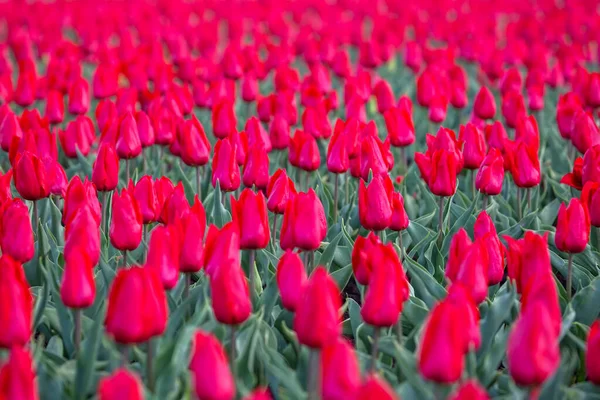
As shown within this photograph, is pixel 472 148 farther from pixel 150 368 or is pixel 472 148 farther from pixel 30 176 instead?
pixel 150 368

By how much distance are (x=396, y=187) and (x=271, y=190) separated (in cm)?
115

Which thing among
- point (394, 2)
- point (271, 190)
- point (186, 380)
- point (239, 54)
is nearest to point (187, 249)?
point (186, 380)

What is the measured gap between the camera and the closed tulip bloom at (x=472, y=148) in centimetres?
363

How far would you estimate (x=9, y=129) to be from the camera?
13.1 ft

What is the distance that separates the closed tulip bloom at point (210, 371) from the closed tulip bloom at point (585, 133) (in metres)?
2.64

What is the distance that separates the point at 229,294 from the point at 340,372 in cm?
50

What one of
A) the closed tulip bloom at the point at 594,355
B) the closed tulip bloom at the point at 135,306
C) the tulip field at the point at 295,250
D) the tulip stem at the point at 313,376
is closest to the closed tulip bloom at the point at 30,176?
the tulip field at the point at 295,250

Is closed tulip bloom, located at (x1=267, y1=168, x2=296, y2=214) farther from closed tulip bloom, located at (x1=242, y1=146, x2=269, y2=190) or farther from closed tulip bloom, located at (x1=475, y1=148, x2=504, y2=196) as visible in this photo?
closed tulip bloom, located at (x1=475, y1=148, x2=504, y2=196)

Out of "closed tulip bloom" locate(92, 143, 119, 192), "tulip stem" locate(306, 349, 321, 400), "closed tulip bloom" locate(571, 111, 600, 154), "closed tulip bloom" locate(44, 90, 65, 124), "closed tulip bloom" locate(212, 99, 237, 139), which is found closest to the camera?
"tulip stem" locate(306, 349, 321, 400)

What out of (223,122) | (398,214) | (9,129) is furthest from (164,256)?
(9,129)

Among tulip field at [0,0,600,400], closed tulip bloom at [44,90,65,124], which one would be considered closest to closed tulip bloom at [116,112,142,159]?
tulip field at [0,0,600,400]

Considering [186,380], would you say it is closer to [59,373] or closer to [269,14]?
[59,373]

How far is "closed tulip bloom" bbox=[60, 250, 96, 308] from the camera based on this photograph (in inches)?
85.7

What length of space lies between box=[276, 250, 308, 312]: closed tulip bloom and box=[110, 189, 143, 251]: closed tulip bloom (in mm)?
553
